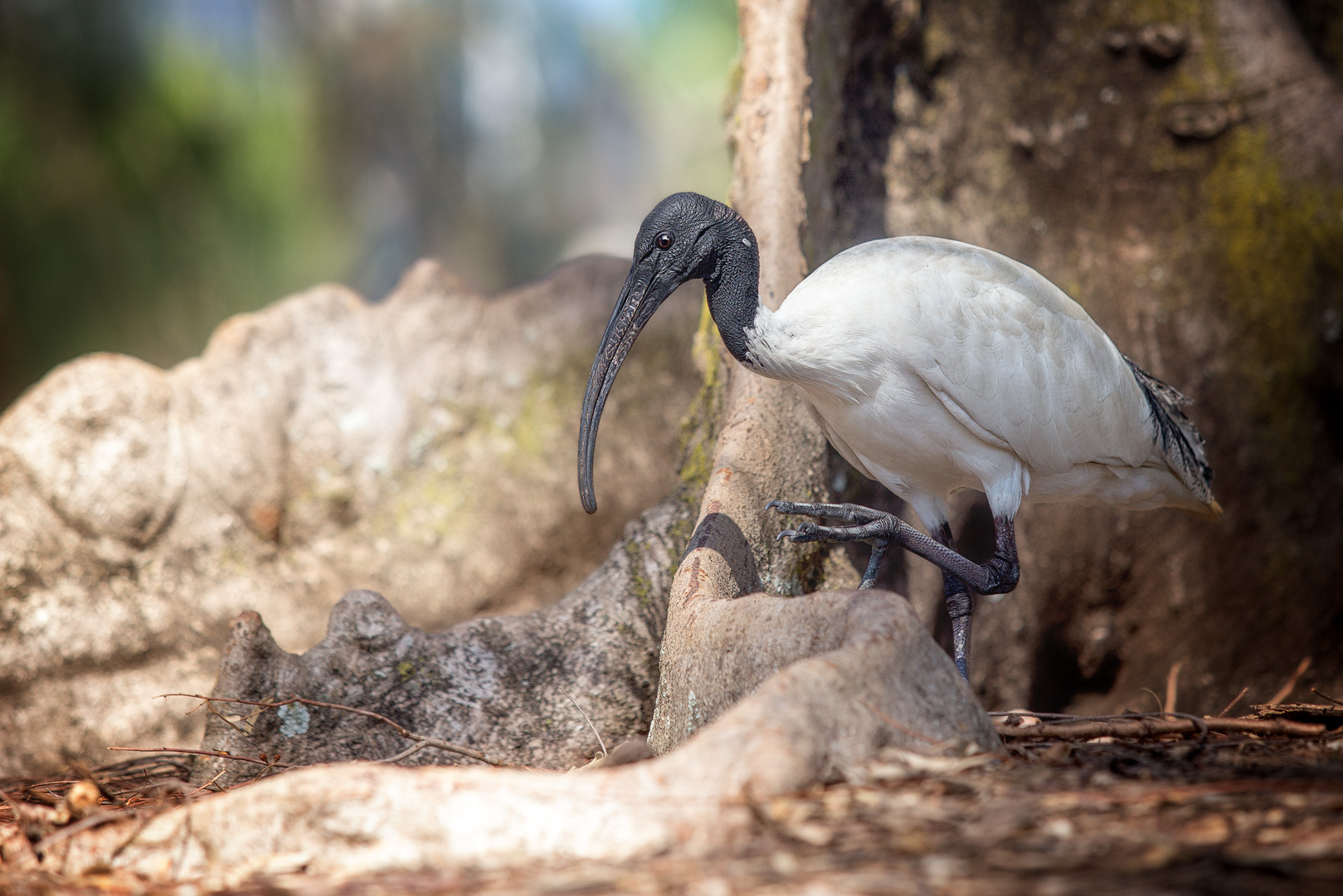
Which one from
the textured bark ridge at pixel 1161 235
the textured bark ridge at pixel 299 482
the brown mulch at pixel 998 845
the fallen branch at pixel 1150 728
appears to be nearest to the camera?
the brown mulch at pixel 998 845

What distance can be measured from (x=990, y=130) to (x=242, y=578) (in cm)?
436

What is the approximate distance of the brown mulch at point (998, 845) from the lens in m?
1.64

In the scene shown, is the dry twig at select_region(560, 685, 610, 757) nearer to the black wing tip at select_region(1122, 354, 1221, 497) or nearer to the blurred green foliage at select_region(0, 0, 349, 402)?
the black wing tip at select_region(1122, 354, 1221, 497)

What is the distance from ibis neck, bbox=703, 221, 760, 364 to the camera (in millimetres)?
3311

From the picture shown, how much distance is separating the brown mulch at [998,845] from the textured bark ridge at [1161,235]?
3043 millimetres

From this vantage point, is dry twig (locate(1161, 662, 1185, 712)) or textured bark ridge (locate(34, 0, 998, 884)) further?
dry twig (locate(1161, 662, 1185, 712))

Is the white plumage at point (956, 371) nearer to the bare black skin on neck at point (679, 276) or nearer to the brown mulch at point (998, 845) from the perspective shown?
the bare black skin on neck at point (679, 276)

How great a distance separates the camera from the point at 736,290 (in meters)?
3.33

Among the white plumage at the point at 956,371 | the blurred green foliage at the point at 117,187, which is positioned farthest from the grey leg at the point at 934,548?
the blurred green foliage at the point at 117,187

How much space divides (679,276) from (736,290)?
213 mm

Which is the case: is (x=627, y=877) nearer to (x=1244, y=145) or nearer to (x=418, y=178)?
(x=1244, y=145)

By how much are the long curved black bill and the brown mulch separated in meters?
1.61

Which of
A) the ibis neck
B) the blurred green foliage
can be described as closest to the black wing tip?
the ibis neck

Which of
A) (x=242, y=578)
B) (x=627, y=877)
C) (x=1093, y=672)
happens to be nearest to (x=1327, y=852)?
(x=627, y=877)
